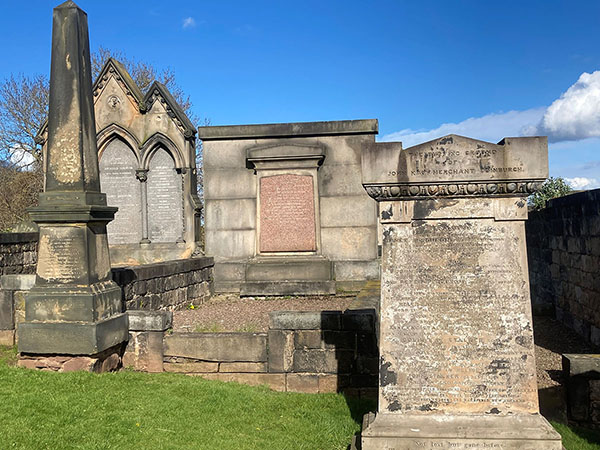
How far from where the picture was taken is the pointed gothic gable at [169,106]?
12344mm

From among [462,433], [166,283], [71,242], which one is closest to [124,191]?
[166,283]

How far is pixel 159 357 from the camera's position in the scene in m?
6.71

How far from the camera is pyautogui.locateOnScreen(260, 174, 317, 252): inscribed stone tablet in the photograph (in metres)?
11.5

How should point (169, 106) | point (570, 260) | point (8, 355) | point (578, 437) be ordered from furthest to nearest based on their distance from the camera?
point (169, 106) → point (570, 260) → point (8, 355) → point (578, 437)

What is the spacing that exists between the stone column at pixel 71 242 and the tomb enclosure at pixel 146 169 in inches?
217

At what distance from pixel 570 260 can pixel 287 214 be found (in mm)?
5337

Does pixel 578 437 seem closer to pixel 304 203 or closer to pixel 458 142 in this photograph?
pixel 458 142

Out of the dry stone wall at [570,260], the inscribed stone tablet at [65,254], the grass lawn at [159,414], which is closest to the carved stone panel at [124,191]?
the inscribed stone tablet at [65,254]

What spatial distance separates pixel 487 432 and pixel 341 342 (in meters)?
2.81

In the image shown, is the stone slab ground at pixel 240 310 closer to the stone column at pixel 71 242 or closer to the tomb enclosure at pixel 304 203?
the tomb enclosure at pixel 304 203

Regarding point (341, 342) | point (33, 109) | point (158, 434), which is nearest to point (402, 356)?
point (158, 434)

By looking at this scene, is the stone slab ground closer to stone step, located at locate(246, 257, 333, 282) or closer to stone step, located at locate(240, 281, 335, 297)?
stone step, located at locate(240, 281, 335, 297)

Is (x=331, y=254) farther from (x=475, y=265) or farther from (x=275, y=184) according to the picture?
(x=475, y=265)

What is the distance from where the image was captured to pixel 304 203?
37.8 ft
